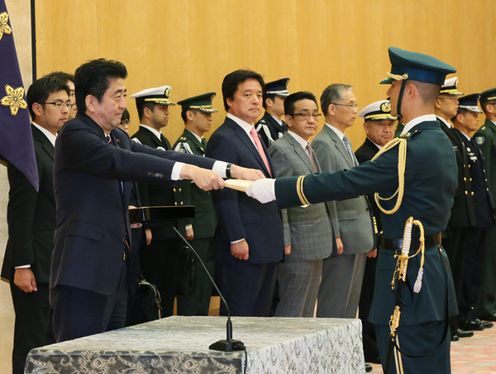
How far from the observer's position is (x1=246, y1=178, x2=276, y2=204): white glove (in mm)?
Answer: 3664

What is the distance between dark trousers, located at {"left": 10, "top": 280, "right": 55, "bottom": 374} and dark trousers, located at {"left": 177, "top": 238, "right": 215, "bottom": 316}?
1731 millimetres

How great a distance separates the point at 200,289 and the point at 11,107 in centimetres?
402

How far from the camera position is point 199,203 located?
6473 millimetres

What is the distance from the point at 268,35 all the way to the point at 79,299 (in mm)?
5031

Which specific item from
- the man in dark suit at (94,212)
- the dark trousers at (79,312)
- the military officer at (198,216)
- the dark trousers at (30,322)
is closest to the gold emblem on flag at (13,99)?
the man in dark suit at (94,212)

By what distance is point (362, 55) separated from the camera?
367 inches

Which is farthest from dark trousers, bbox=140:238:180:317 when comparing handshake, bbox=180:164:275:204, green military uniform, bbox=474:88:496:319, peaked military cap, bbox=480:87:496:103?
peaked military cap, bbox=480:87:496:103

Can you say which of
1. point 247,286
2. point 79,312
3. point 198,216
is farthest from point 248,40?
point 79,312

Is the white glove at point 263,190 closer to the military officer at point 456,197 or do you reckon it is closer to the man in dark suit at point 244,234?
the man in dark suit at point 244,234

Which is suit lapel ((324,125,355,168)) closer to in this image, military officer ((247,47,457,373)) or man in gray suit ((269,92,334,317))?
man in gray suit ((269,92,334,317))

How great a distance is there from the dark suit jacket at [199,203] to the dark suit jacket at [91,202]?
2686mm

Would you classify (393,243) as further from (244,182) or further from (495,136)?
(495,136)

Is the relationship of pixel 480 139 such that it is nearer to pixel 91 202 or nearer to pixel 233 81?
pixel 233 81

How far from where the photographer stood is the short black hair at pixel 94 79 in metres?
3.70
